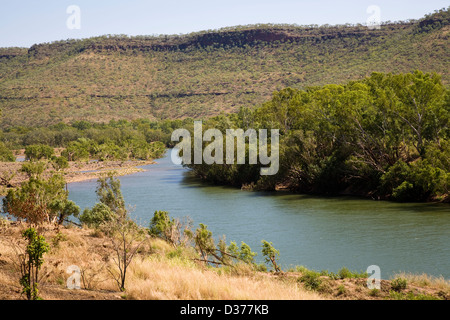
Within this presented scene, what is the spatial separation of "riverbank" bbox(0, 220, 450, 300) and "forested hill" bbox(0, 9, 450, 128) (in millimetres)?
112515

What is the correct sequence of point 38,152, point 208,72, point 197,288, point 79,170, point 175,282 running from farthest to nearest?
point 208,72 < point 38,152 < point 79,170 < point 175,282 < point 197,288

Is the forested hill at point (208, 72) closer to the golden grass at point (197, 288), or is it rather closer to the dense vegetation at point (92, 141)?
the dense vegetation at point (92, 141)

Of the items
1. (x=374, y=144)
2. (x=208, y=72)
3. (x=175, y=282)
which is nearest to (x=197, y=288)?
(x=175, y=282)

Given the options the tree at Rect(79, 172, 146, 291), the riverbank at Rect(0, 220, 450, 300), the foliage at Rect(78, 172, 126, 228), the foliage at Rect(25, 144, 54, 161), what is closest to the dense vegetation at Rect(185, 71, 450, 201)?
the foliage at Rect(78, 172, 126, 228)

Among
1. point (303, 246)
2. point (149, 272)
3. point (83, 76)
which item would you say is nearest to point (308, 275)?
point (149, 272)

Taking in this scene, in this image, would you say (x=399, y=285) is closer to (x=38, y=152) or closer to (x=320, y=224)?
(x=320, y=224)

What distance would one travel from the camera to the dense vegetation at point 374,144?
41.1 metres

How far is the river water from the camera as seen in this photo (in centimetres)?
2547

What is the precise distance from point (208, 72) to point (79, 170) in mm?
106757

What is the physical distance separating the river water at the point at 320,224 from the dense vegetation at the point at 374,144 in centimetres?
215

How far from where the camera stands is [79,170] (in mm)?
82875

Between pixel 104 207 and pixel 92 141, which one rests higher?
pixel 104 207

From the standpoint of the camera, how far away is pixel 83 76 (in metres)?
182

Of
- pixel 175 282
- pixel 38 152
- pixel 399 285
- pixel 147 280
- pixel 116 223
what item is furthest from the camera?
pixel 38 152
